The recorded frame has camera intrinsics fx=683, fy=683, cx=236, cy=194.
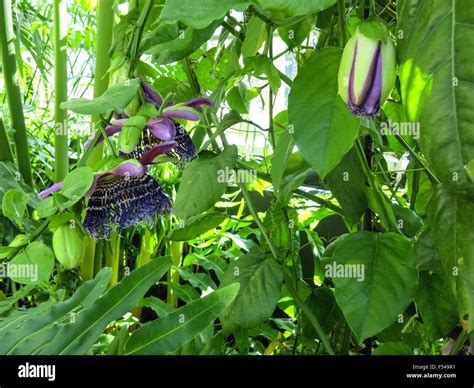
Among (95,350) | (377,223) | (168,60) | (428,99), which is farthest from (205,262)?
(428,99)

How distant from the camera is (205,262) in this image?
1.07 m

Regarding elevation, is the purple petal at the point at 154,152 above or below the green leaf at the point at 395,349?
above

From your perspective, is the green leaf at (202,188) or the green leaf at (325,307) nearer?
the green leaf at (202,188)

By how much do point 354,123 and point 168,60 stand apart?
0.40ft

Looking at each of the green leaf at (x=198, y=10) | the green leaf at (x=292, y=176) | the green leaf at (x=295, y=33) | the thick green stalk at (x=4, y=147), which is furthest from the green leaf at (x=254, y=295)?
the thick green stalk at (x=4, y=147)

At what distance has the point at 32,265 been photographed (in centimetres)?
38

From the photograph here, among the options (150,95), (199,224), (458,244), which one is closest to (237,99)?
(199,224)

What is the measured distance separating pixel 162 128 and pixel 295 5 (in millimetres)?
142

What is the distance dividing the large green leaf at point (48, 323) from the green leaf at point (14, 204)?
0.18 ft

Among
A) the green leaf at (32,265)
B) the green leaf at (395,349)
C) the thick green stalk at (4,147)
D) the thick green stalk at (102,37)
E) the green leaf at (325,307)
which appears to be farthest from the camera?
the thick green stalk at (4,147)

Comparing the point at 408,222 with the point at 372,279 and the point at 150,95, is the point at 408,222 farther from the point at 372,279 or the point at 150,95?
the point at 150,95

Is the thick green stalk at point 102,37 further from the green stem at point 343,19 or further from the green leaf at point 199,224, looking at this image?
the green stem at point 343,19

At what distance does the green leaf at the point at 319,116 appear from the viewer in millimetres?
340
